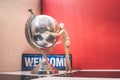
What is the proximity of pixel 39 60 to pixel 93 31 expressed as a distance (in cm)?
51

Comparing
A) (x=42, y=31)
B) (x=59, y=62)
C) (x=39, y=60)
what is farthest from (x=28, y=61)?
(x=42, y=31)

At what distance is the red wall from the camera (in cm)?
189

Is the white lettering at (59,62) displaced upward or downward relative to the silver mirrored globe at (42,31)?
downward

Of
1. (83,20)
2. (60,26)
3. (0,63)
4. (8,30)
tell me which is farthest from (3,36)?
(83,20)

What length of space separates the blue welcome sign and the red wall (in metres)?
0.23

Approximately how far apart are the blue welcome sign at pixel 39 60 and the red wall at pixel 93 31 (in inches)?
9.0

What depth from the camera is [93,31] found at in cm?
196

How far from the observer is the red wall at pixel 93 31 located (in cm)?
189

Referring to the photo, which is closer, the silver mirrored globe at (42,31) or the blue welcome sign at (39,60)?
the silver mirrored globe at (42,31)

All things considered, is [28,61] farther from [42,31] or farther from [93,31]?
[93,31]

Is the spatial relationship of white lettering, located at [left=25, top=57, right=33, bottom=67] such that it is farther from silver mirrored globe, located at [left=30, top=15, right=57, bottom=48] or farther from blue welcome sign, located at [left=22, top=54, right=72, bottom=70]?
silver mirrored globe, located at [left=30, top=15, right=57, bottom=48]

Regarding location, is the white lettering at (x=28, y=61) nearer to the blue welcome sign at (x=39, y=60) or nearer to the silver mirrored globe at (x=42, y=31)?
the blue welcome sign at (x=39, y=60)

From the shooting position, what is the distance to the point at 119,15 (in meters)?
1.88

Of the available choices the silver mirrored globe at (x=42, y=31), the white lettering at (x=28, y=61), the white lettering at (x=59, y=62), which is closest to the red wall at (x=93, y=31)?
the white lettering at (x=59, y=62)
